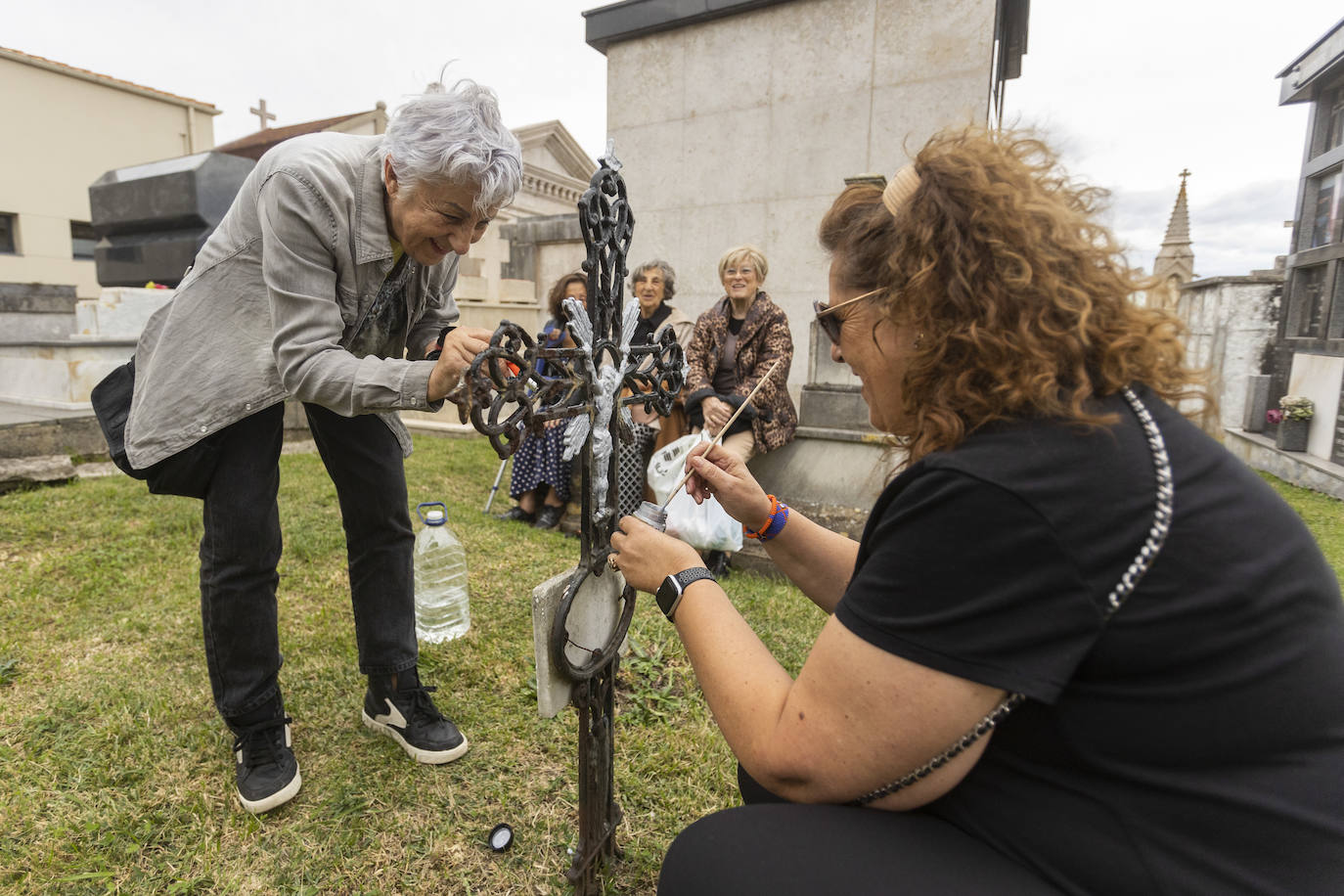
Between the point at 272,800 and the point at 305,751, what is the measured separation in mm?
280

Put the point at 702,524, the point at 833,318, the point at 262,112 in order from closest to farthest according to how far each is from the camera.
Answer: the point at 833,318 → the point at 702,524 → the point at 262,112

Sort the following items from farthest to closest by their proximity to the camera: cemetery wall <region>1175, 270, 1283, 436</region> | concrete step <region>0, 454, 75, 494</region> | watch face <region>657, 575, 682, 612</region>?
cemetery wall <region>1175, 270, 1283, 436</region>
concrete step <region>0, 454, 75, 494</region>
watch face <region>657, 575, 682, 612</region>

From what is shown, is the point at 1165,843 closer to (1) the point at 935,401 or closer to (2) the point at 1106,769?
(2) the point at 1106,769

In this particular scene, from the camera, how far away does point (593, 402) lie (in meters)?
1.55

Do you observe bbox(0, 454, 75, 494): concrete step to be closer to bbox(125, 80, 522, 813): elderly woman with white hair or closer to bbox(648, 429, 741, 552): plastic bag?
bbox(125, 80, 522, 813): elderly woman with white hair

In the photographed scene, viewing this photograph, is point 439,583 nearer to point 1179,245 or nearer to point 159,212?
point 159,212

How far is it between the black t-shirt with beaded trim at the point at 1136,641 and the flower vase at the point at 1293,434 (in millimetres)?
7629

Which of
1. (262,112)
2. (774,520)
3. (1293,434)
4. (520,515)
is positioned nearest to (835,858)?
(774,520)

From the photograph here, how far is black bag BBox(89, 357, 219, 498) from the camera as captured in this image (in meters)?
1.83

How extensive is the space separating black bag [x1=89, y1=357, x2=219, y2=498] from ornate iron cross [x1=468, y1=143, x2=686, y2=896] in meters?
0.89

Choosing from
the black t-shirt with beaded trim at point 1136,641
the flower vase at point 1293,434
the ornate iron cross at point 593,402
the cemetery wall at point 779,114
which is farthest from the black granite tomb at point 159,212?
the flower vase at point 1293,434

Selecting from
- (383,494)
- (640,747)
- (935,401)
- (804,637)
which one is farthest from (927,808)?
(804,637)

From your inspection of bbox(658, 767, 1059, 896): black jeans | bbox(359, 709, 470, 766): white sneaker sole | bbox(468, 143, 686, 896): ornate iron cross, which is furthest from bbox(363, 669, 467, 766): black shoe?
bbox(658, 767, 1059, 896): black jeans

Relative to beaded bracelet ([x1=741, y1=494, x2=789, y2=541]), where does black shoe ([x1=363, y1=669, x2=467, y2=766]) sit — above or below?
below
